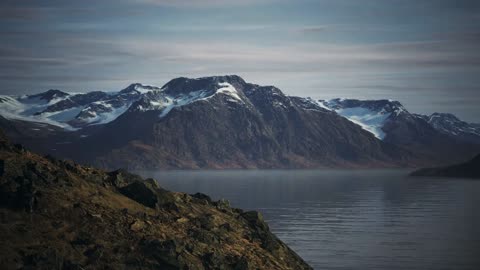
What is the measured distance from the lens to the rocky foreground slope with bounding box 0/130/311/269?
46.5m

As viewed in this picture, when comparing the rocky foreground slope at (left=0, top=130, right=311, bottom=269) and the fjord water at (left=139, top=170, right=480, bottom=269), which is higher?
the rocky foreground slope at (left=0, top=130, right=311, bottom=269)

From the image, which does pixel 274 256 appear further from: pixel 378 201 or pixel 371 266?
pixel 378 201

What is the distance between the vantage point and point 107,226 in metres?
50.1

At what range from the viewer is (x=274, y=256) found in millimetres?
57375

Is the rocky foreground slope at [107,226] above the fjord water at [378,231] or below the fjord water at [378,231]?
above

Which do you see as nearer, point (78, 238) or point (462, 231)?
point (78, 238)

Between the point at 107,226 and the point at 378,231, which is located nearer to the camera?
the point at 107,226

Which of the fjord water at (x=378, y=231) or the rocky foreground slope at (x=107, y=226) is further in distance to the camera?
the fjord water at (x=378, y=231)

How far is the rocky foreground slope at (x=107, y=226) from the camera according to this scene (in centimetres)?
4647

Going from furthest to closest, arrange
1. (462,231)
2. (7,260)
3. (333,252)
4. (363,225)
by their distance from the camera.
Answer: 1. (363,225)
2. (462,231)
3. (333,252)
4. (7,260)

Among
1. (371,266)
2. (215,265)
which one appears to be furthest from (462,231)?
(215,265)

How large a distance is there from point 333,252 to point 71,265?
165 feet

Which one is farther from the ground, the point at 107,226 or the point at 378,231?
the point at 107,226

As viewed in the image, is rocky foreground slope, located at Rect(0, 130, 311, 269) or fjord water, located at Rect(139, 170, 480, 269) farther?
fjord water, located at Rect(139, 170, 480, 269)
